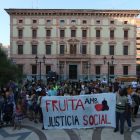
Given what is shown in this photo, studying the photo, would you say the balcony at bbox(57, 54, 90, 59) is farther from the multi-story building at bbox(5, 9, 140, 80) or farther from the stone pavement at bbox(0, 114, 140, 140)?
the stone pavement at bbox(0, 114, 140, 140)

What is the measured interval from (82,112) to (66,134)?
3.70ft

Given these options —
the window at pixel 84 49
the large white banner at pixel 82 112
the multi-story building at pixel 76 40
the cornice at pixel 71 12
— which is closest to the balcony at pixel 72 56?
the multi-story building at pixel 76 40

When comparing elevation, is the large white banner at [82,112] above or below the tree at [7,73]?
below

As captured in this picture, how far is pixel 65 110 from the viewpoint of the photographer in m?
6.54

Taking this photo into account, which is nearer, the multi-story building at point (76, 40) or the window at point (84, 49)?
the multi-story building at point (76, 40)

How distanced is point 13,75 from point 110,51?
22.0m

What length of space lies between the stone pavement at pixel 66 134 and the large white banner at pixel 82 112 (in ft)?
0.82

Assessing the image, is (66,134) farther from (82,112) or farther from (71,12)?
(71,12)

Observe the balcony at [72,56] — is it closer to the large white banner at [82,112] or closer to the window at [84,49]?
the window at [84,49]

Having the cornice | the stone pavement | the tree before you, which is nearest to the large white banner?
the stone pavement

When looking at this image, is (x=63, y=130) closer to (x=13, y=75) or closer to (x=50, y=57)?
(x=13, y=75)

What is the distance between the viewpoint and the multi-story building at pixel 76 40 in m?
32.4

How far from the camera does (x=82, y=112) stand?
256 inches

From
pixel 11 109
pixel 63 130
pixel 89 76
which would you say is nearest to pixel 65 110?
pixel 63 130
